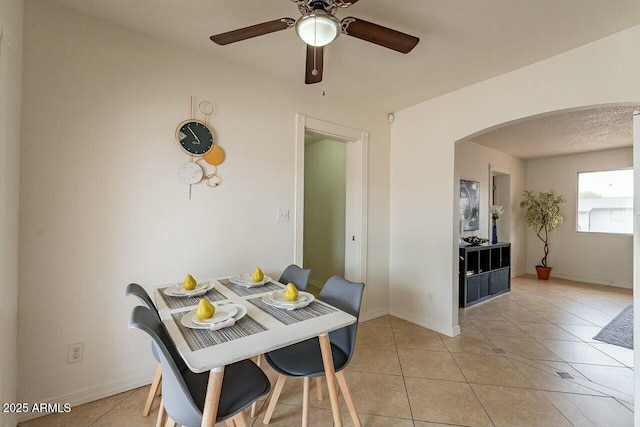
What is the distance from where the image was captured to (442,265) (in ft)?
9.70

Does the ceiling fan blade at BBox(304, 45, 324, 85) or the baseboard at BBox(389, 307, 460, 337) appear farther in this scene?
the baseboard at BBox(389, 307, 460, 337)

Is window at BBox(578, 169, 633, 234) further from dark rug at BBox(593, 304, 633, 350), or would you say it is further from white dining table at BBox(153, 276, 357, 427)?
white dining table at BBox(153, 276, 357, 427)

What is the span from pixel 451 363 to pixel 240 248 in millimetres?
2066

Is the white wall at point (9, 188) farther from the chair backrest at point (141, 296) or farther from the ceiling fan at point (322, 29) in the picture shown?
the ceiling fan at point (322, 29)

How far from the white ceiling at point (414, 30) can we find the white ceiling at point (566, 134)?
3.25ft

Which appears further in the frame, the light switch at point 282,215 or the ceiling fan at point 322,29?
the light switch at point 282,215

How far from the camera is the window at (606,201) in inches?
188

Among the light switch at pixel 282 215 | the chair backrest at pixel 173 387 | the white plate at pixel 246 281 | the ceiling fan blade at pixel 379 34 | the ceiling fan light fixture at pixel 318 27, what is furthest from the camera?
the light switch at pixel 282 215

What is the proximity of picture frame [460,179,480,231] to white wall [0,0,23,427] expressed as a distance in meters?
4.83

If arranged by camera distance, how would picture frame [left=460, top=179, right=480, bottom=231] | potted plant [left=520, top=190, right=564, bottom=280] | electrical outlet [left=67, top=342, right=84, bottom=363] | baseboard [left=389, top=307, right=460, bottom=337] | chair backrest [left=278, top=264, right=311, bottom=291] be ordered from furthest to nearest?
potted plant [left=520, top=190, right=564, bottom=280]
picture frame [left=460, top=179, right=480, bottom=231]
baseboard [left=389, top=307, right=460, bottom=337]
chair backrest [left=278, top=264, right=311, bottom=291]
electrical outlet [left=67, top=342, right=84, bottom=363]

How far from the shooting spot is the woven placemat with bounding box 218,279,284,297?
1.77 metres

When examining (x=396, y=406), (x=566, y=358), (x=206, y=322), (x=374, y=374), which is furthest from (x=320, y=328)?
(x=566, y=358)

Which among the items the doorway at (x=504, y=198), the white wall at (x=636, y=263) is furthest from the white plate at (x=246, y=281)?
the doorway at (x=504, y=198)

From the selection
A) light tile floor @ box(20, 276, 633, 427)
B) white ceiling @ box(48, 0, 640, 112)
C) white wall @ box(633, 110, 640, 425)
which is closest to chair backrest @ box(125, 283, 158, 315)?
light tile floor @ box(20, 276, 633, 427)
